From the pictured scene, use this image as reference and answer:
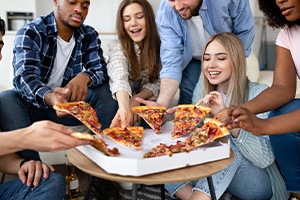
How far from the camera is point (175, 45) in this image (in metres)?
2.22

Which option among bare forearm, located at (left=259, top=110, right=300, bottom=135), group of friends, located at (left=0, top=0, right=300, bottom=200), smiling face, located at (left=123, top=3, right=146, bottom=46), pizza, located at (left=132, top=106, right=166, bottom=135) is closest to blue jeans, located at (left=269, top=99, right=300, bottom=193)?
group of friends, located at (left=0, top=0, right=300, bottom=200)

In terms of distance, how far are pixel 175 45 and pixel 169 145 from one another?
92 cm

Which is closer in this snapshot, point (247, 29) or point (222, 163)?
point (222, 163)

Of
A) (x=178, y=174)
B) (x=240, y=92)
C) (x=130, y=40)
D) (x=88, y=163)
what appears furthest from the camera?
(x=130, y=40)

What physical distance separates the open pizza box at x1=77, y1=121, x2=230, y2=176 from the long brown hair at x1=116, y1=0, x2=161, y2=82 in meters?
0.94

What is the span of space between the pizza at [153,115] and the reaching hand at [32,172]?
468 millimetres

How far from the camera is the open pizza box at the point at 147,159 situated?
116 cm

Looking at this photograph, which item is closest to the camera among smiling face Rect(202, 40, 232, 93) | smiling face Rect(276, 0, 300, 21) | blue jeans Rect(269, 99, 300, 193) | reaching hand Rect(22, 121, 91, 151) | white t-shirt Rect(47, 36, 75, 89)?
reaching hand Rect(22, 121, 91, 151)

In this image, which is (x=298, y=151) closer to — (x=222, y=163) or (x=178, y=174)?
(x=222, y=163)

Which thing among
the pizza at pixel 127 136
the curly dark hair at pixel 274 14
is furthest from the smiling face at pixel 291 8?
the pizza at pixel 127 136

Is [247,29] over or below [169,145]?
over

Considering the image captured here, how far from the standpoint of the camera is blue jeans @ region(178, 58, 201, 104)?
95.3 inches

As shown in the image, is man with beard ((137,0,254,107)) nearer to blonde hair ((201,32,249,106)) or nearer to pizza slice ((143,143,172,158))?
blonde hair ((201,32,249,106))

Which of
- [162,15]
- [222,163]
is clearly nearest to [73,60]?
[162,15]
